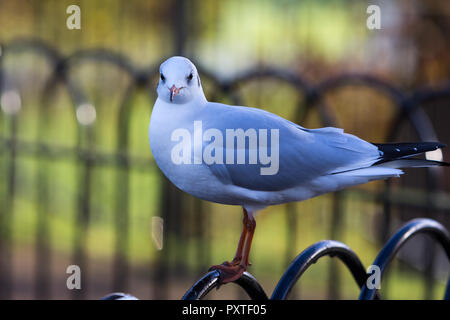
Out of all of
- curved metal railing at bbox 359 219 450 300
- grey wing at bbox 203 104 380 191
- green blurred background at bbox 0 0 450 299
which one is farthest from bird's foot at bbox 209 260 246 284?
green blurred background at bbox 0 0 450 299

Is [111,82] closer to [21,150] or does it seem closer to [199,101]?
[21,150]

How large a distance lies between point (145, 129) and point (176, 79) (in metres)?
2.62

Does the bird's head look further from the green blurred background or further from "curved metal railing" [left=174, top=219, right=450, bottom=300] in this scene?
the green blurred background

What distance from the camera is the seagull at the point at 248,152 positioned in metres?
0.47

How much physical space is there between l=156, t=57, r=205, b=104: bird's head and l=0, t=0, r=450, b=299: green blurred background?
237 centimetres

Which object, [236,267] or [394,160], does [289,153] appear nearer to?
[394,160]

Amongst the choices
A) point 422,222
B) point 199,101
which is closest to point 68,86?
point 422,222

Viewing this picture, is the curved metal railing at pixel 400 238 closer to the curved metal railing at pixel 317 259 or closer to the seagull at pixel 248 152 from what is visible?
the curved metal railing at pixel 317 259

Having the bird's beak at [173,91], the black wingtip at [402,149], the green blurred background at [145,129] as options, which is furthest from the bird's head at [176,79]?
the green blurred background at [145,129]

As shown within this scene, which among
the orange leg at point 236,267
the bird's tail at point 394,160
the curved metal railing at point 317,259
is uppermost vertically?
the bird's tail at point 394,160

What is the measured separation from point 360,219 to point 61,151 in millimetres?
1752

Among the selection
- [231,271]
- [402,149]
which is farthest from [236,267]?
→ [402,149]

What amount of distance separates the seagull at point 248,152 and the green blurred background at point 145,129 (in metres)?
2.28

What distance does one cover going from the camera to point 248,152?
56cm
